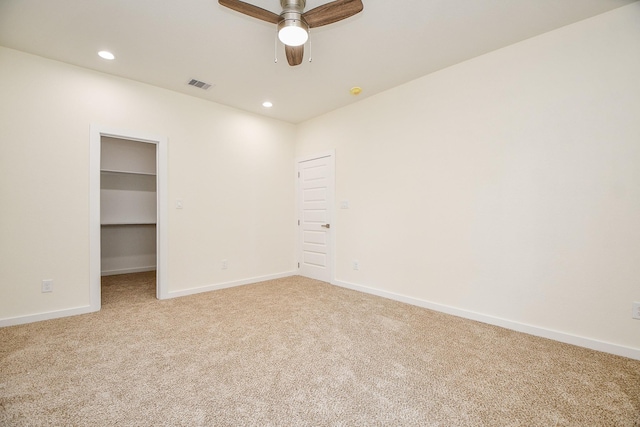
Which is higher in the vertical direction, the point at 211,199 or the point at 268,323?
the point at 211,199

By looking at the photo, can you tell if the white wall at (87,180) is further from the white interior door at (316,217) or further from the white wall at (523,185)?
the white wall at (523,185)

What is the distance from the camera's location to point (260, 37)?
2.53 meters

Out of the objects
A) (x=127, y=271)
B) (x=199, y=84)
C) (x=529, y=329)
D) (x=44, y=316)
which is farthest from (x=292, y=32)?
(x=127, y=271)

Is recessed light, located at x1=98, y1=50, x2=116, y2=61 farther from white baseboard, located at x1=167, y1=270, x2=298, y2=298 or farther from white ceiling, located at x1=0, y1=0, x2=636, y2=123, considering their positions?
white baseboard, located at x1=167, y1=270, x2=298, y2=298

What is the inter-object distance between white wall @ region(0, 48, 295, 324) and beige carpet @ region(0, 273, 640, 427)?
2.01 ft

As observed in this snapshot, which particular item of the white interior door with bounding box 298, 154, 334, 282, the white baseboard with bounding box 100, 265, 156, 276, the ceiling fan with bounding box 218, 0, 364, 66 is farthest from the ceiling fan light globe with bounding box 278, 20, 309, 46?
the white baseboard with bounding box 100, 265, 156, 276

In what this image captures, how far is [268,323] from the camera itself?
2.78 metres

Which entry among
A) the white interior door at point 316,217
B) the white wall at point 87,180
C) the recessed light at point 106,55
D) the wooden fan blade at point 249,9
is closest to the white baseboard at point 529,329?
the white interior door at point 316,217

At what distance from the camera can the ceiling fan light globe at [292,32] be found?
6.29 feet

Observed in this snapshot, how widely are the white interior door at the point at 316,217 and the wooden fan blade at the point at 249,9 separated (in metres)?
2.46

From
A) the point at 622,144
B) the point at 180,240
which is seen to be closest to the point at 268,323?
the point at 180,240

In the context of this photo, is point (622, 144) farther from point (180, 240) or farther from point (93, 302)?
point (93, 302)

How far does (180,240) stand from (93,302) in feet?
3.67

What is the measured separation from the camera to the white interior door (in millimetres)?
4375
